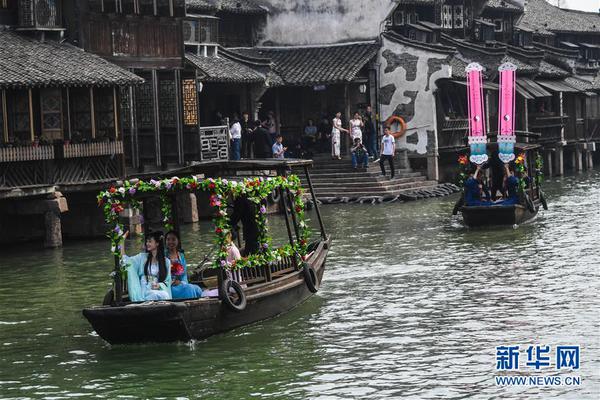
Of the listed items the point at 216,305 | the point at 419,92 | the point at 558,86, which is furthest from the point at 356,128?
the point at 216,305

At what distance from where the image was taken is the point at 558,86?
5631 centimetres

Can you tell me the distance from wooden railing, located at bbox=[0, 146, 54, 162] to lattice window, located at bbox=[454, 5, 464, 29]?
1120 inches

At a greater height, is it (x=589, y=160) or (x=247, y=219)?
(x=247, y=219)

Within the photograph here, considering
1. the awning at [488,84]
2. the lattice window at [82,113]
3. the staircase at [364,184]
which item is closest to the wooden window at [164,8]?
the lattice window at [82,113]

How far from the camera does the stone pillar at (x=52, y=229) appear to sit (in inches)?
1169

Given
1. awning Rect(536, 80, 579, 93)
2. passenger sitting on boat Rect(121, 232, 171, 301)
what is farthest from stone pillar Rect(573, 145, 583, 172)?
passenger sitting on boat Rect(121, 232, 171, 301)

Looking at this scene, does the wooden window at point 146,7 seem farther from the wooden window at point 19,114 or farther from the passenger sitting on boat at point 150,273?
the passenger sitting on boat at point 150,273

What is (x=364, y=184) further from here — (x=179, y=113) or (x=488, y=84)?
(x=488, y=84)

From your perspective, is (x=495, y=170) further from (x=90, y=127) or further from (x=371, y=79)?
(x=371, y=79)

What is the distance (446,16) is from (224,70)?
16.1m

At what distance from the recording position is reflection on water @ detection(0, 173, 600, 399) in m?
15.9

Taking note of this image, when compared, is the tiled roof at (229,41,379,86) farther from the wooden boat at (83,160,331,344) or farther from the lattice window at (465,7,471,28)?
the wooden boat at (83,160,331,344)

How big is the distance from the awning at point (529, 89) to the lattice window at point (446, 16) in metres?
3.66

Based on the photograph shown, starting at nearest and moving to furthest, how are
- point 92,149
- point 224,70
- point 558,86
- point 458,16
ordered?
point 92,149
point 224,70
point 458,16
point 558,86
